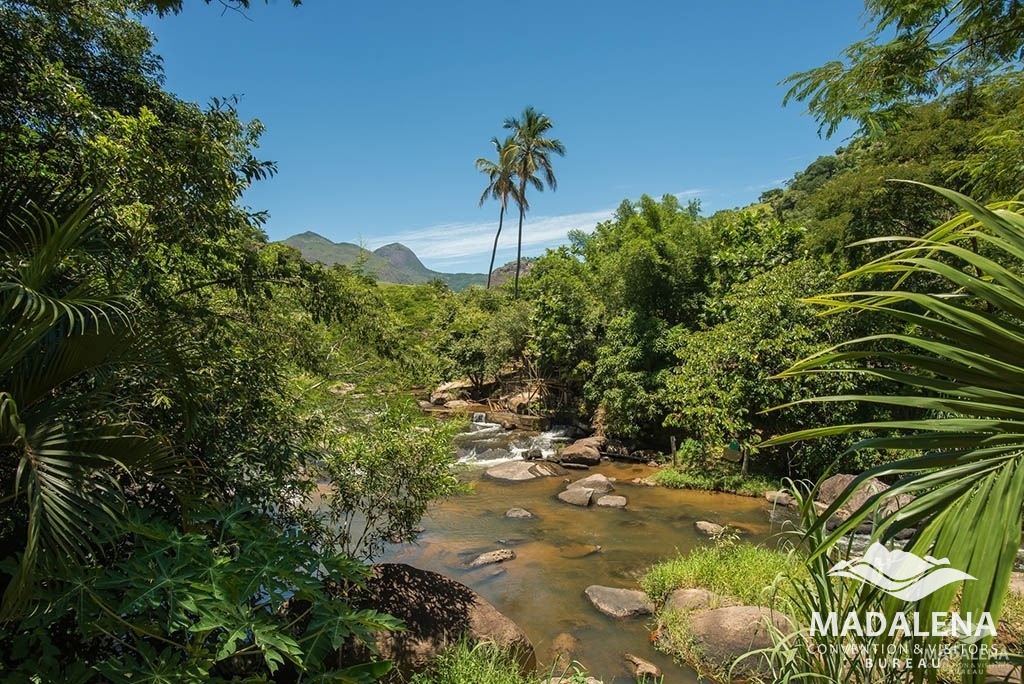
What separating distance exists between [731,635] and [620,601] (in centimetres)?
171

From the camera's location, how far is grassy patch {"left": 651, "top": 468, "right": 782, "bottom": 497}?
1192cm

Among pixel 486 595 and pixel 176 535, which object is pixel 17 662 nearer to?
pixel 176 535

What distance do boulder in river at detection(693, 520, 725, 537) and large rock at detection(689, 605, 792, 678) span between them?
143 inches

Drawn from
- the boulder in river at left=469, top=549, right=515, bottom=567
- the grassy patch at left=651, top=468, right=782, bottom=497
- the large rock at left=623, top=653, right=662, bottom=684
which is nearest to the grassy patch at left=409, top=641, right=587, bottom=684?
the large rock at left=623, top=653, right=662, bottom=684

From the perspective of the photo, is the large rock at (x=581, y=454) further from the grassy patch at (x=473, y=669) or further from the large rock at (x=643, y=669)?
the grassy patch at (x=473, y=669)

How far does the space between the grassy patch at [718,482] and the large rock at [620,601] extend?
5440 mm

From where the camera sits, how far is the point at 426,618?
5.40 metres

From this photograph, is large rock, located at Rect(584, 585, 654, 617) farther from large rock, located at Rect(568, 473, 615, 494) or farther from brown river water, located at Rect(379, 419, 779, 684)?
large rock, located at Rect(568, 473, 615, 494)

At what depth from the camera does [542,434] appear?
18.2 metres

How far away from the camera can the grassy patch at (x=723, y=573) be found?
6.92 meters

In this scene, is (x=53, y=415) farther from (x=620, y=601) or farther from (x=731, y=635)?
(x=620, y=601)

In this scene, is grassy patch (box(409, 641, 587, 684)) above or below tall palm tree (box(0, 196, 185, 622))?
below

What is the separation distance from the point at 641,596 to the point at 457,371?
54.1 ft

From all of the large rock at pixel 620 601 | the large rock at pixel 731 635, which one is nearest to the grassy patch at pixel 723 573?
the large rock at pixel 620 601
